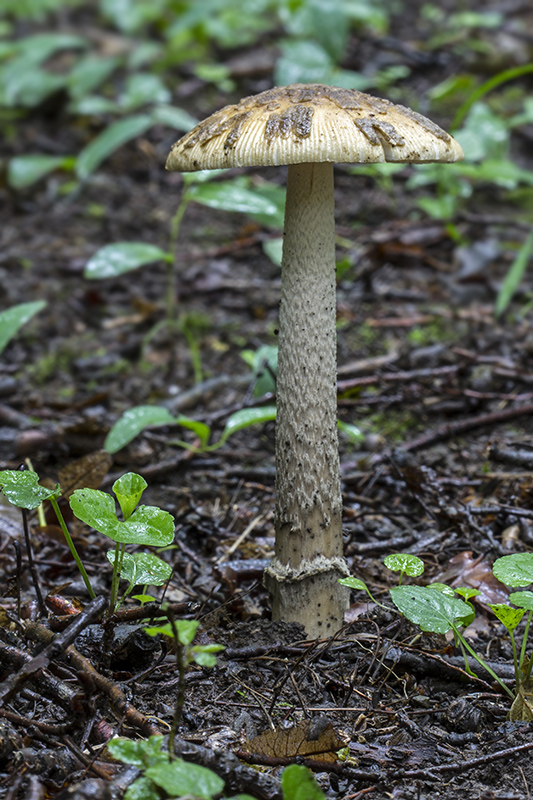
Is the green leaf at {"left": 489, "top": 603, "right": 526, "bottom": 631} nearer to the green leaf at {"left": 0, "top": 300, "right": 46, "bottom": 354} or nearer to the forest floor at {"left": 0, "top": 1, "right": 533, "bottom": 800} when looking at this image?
the forest floor at {"left": 0, "top": 1, "right": 533, "bottom": 800}

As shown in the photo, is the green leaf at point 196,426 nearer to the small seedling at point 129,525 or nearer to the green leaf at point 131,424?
the green leaf at point 131,424

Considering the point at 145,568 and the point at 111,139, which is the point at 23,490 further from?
the point at 111,139

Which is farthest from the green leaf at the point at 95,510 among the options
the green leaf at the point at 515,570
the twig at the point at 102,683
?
the green leaf at the point at 515,570

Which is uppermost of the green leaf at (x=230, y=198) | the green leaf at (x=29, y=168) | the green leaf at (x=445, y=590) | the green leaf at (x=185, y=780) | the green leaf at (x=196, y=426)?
the green leaf at (x=29, y=168)

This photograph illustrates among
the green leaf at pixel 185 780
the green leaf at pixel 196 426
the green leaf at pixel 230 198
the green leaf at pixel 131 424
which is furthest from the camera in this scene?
the green leaf at pixel 230 198

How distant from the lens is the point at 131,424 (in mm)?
3045

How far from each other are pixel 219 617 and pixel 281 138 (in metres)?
1.63

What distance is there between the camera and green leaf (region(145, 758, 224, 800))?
56.3 inches

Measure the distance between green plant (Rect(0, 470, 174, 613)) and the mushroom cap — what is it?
3.39ft

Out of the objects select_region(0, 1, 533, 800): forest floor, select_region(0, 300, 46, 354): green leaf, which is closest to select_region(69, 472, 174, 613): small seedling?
select_region(0, 1, 533, 800): forest floor

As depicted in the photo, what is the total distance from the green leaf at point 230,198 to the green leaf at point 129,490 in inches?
81.7

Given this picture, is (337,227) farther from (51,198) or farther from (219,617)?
(219,617)

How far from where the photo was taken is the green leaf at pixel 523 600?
1.86 meters

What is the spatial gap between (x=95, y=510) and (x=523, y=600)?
49.8 inches
